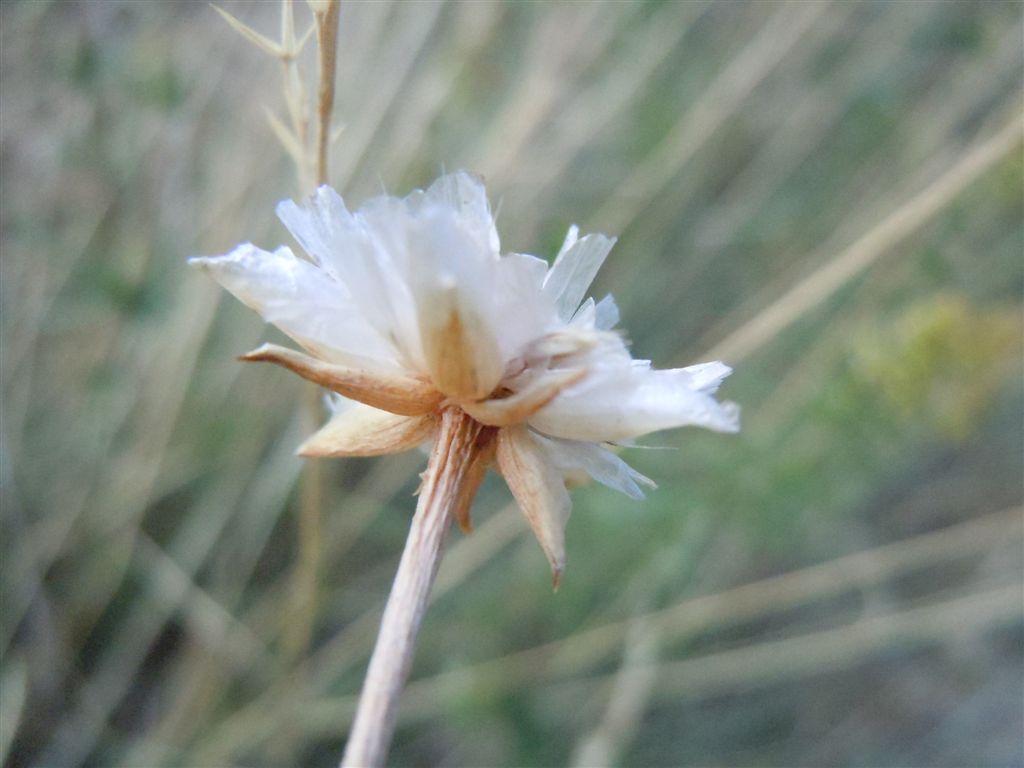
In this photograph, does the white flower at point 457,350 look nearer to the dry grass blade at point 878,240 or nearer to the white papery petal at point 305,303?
the white papery petal at point 305,303

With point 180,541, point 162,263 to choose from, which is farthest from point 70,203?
point 180,541

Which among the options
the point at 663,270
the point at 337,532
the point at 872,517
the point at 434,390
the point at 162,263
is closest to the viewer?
the point at 434,390

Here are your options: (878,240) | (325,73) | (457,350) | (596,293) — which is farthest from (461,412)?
(596,293)

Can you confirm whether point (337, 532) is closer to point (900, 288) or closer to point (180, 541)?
point (180, 541)

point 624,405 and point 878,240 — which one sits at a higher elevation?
point 878,240

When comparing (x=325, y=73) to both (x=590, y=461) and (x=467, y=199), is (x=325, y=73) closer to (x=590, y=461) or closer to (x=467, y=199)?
(x=467, y=199)

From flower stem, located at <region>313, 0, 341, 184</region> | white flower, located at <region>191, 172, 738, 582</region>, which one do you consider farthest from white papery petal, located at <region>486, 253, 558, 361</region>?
flower stem, located at <region>313, 0, 341, 184</region>

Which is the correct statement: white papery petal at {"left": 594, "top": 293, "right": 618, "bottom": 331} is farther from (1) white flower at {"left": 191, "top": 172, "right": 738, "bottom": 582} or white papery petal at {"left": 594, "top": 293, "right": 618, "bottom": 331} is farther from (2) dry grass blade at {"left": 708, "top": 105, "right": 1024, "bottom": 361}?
(2) dry grass blade at {"left": 708, "top": 105, "right": 1024, "bottom": 361}
